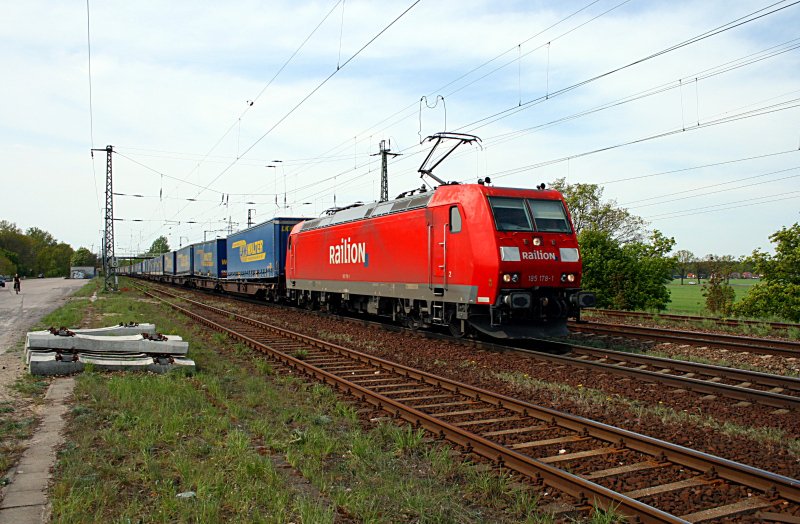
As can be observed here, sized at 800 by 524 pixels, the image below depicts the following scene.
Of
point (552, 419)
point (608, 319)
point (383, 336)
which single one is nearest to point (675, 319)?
point (608, 319)

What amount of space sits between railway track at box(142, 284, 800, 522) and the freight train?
331cm

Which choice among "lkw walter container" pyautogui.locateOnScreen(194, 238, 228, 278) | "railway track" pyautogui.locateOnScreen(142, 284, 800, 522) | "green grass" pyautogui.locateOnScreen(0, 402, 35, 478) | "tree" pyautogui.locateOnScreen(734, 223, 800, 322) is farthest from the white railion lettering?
"lkw walter container" pyautogui.locateOnScreen(194, 238, 228, 278)

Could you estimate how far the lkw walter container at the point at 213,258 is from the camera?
36156 millimetres

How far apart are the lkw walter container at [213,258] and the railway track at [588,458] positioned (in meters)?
28.7

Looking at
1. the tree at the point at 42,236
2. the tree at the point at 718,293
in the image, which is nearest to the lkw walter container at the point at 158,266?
the tree at the point at 718,293

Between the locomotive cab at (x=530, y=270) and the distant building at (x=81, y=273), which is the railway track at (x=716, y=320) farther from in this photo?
the distant building at (x=81, y=273)

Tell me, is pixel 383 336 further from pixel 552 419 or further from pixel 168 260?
pixel 168 260

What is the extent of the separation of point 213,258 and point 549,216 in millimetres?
28706

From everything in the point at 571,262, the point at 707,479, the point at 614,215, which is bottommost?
the point at 707,479

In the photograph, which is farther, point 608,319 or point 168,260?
point 168,260

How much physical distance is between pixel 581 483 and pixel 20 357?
458 inches

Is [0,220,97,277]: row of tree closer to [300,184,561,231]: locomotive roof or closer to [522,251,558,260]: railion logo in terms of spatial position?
[300,184,561,231]: locomotive roof

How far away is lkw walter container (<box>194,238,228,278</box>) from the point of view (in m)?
36.2

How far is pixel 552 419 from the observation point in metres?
6.68
